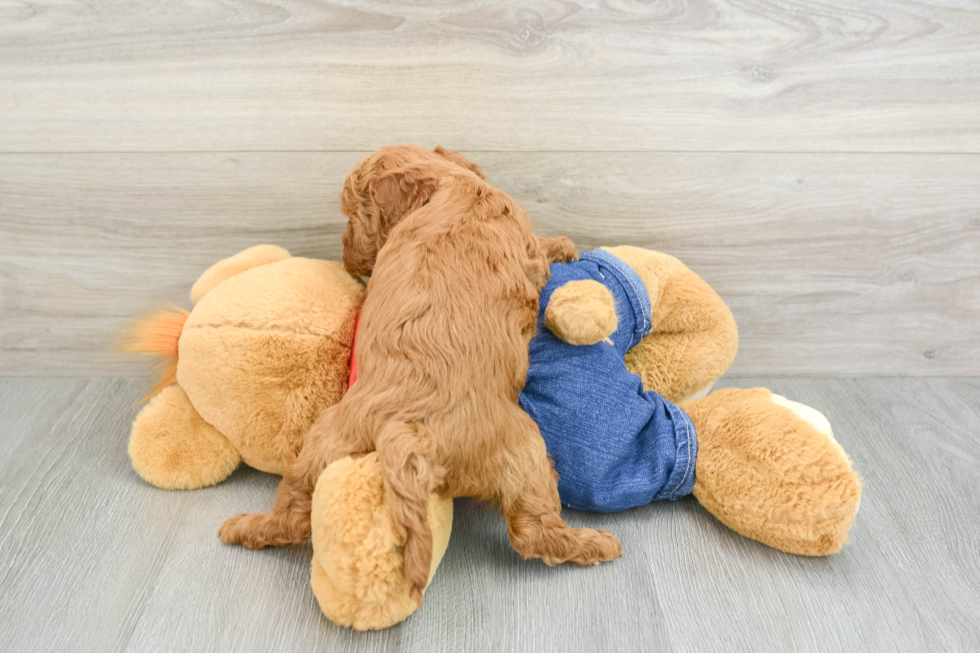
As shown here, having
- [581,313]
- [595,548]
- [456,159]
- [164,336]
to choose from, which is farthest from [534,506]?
[164,336]

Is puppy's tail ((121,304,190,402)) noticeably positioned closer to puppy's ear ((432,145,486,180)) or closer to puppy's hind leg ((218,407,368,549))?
puppy's hind leg ((218,407,368,549))

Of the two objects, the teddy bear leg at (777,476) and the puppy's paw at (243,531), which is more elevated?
the teddy bear leg at (777,476)

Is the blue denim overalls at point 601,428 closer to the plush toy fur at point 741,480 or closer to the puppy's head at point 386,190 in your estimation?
the plush toy fur at point 741,480

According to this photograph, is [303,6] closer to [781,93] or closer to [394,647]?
[781,93]

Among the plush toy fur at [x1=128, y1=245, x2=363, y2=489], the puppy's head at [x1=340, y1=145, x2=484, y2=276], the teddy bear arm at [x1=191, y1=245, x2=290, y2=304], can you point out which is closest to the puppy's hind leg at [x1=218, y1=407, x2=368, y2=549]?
the plush toy fur at [x1=128, y1=245, x2=363, y2=489]

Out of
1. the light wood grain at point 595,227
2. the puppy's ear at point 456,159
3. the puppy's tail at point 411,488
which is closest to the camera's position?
the puppy's tail at point 411,488

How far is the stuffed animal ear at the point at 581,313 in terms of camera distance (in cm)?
78

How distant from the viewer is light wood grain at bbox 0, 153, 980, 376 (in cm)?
103

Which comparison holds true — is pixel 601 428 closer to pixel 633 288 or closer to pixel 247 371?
pixel 633 288

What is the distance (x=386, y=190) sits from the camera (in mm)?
809

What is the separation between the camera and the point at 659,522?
851mm

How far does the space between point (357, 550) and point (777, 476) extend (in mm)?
473

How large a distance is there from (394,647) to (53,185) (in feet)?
2.81

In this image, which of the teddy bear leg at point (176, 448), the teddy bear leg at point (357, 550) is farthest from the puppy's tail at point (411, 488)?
the teddy bear leg at point (176, 448)
